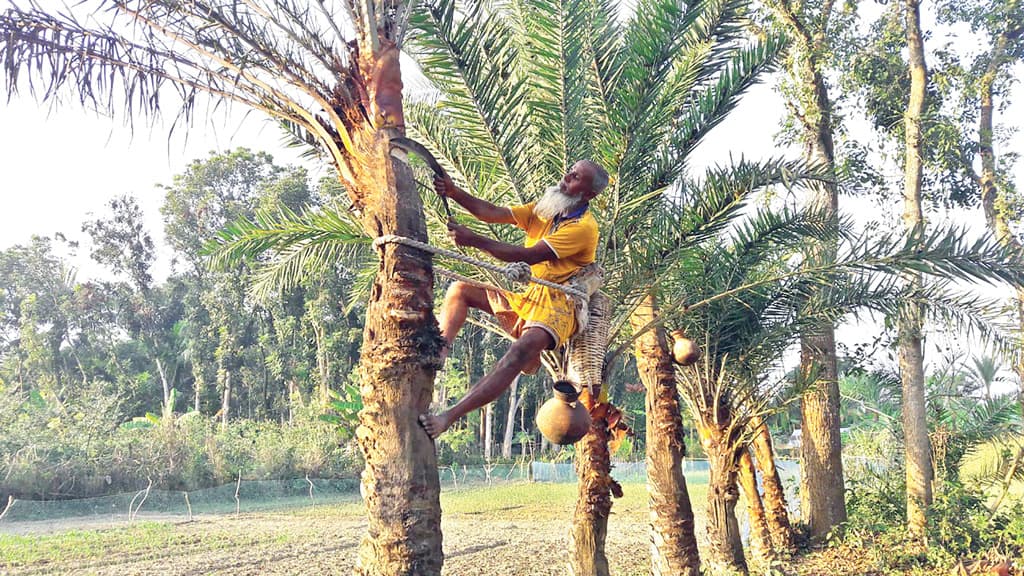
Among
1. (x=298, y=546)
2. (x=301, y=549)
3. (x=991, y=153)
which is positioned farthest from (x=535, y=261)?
(x=991, y=153)

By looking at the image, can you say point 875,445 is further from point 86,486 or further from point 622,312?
point 86,486

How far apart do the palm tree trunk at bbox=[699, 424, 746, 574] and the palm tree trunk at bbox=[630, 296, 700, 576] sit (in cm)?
77

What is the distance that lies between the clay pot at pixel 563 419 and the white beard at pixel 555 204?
3.20ft

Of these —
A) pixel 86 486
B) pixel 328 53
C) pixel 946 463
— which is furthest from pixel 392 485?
pixel 86 486

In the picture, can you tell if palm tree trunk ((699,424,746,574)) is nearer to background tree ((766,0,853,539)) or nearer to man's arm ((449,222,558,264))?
background tree ((766,0,853,539))

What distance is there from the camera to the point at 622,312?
7660 mm

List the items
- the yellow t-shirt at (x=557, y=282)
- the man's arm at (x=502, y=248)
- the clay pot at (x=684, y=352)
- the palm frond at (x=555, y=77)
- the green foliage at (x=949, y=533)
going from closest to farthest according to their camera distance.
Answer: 1. the man's arm at (x=502, y=248)
2. the yellow t-shirt at (x=557, y=282)
3. the palm frond at (x=555, y=77)
4. the clay pot at (x=684, y=352)
5. the green foliage at (x=949, y=533)

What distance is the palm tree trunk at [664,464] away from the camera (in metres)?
7.84

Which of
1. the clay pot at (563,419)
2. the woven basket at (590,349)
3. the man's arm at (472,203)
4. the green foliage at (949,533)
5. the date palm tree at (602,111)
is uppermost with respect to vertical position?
the date palm tree at (602,111)

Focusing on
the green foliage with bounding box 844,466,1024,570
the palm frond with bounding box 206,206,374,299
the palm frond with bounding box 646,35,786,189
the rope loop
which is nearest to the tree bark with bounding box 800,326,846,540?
the green foliage with bounding box 844,466,1024,570

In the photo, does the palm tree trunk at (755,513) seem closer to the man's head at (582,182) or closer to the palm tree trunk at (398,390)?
the man's head at (582,182)

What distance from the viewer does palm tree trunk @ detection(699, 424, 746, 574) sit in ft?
28.8

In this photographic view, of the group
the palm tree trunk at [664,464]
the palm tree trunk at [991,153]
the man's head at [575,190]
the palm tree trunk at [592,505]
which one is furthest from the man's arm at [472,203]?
the palm tree trunk at [991,153]

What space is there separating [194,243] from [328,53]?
33.0m
